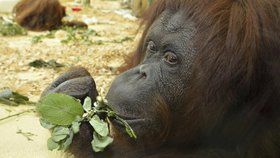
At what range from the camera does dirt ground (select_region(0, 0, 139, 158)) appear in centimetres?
240

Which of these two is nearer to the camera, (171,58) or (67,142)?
(171,58)

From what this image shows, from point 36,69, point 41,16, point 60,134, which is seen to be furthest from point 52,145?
point 41,16

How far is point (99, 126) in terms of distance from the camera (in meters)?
1.88

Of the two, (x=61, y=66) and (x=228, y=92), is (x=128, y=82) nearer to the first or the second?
(x=228, y=92)

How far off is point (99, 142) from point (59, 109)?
18cm

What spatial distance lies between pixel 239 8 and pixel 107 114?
57 cm

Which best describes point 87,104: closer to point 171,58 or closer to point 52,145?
point 52,145

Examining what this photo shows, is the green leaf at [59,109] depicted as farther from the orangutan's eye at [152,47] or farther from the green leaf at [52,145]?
the orangutan's eye at [152,47]

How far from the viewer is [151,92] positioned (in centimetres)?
175

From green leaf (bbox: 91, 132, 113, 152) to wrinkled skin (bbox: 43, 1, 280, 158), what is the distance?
47 millimetres

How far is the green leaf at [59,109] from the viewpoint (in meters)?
1.89

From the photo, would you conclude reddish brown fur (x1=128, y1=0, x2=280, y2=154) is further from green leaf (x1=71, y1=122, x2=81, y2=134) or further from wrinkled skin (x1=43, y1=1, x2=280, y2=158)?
green leaf (x1=71, y1=122, x2=81, y2=134)

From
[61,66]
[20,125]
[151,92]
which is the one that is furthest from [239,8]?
[61,66]

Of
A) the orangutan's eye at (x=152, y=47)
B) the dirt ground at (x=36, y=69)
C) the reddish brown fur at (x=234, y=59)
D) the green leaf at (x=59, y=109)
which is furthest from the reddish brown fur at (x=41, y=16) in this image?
the reddish brown fur at (x=234, y=59)
